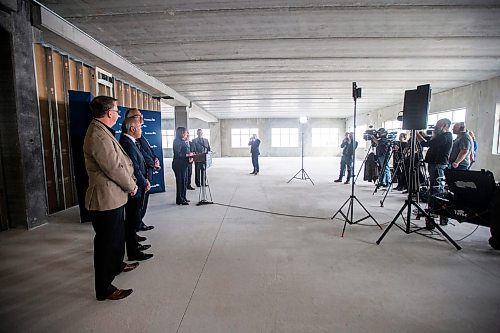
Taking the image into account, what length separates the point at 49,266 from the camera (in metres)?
2.59

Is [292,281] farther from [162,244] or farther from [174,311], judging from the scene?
[162,244]

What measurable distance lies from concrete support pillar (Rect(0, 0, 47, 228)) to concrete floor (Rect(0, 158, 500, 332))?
1.34 ft

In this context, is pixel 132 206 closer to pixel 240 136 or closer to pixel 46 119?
pixel 46 119

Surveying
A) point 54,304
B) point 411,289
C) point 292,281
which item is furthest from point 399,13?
point 54,304

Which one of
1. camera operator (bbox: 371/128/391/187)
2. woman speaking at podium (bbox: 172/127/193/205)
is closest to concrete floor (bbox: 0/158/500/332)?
woman speaking at podium (bbox: 172/127/193/205)

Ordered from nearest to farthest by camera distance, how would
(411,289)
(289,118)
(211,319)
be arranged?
(211,319)
(411,289)
(289,118)

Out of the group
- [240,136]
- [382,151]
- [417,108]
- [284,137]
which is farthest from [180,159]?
[284,137]

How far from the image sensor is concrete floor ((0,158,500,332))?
1776 mm

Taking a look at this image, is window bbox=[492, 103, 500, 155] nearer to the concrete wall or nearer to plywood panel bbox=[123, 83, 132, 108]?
the concrete wall

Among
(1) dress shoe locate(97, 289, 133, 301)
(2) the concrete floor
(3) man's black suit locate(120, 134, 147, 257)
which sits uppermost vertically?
(3) man's black suit locate(120, 134, 147, 257)

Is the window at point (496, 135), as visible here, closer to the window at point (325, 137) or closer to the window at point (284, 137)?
the window at point (325, 137)

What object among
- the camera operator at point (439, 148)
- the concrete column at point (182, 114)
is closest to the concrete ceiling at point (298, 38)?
the camera operator at point (439, 148)

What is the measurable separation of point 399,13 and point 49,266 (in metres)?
5.38

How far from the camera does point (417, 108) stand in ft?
10.4
